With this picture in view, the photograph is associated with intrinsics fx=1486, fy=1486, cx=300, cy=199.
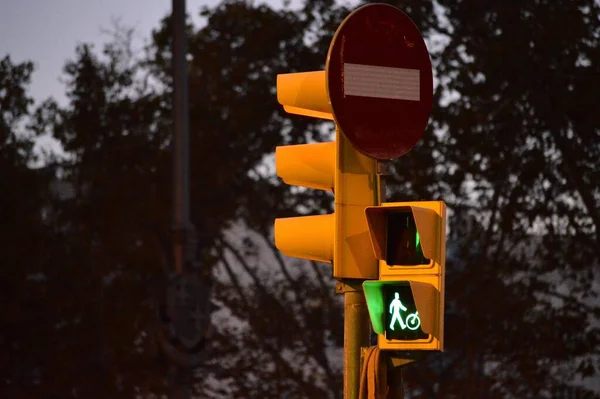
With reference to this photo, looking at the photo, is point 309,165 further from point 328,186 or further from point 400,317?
point 400,317

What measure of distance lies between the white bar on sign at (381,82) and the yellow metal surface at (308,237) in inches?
19.0

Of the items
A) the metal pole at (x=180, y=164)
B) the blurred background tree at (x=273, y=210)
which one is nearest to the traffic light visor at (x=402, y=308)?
the metal pole at (x=180, y=164)

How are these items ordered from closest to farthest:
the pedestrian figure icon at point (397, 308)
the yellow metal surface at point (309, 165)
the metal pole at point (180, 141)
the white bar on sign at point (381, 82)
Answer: the pedestrian figure icon at point (397, 308)
the white bar on sign at point (381, 82)
the yellow metal surface at point (309, 165)
the metal pole at point (180, 141)

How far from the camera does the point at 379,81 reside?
5.53 meters

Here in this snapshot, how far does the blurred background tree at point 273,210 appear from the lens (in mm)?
18828

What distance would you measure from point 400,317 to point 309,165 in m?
0.80

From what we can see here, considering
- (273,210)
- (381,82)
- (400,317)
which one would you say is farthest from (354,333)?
(273,210)

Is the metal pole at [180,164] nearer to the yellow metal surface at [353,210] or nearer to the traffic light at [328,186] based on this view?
the traffic light at [328,186]

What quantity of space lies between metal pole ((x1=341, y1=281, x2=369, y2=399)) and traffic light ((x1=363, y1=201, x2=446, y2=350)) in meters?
0.18

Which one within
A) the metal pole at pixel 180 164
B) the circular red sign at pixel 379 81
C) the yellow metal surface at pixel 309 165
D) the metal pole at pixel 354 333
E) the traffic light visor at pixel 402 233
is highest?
the metal pole at pixel 180 164

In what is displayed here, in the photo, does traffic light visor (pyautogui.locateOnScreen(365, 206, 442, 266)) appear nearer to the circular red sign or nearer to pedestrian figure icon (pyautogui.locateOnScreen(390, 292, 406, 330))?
pedestrian figure icon (pyautogui.locateOnScreen(390, 292, 406, 330))

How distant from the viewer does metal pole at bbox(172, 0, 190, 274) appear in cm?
1398

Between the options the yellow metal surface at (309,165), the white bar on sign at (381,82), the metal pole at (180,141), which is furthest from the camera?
the metal pole at (180,141)

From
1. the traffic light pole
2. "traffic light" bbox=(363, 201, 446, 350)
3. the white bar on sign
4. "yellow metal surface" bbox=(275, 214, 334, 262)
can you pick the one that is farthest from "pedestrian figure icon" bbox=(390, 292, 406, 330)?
the white bar on sign
